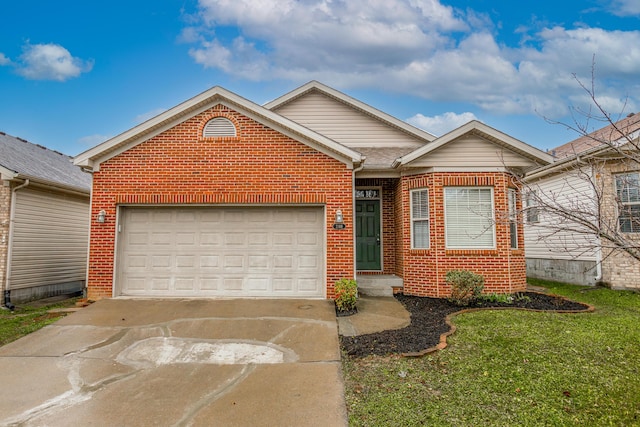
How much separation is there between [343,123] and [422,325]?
7.42 meters

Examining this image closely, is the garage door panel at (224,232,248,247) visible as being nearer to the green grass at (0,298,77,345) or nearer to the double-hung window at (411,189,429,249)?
the green grass at (0,298,77,345)

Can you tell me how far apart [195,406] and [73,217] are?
10.8 m

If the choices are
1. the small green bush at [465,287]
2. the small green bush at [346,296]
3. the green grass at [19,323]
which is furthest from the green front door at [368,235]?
the green grass at [19,323]

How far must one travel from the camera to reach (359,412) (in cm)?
363

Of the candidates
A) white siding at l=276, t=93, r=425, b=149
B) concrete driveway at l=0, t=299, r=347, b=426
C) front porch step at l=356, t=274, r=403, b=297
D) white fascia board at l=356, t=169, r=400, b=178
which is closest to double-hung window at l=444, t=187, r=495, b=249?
white fascia board at l=356, t=169, r=400, b=178

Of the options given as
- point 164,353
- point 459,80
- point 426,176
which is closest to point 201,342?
point 164,353

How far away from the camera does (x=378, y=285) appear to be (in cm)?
957

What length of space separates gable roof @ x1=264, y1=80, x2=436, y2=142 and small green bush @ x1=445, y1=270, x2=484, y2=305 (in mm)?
4972

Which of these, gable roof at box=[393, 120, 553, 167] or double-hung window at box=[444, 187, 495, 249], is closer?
gable roof at box=[393, 120, 553, 167]

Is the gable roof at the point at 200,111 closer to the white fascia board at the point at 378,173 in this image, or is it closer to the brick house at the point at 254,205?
the brick house at the point at 254,205

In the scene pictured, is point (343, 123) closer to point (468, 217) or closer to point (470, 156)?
point (470, 156)

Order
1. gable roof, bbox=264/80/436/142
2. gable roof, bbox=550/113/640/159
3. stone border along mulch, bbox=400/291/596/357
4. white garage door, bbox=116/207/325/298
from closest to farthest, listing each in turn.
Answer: gable roof, bbox=550/113/640/159 < stone border along mulch, bbox=400/291/596/357 < white garage door, bbox=116/207/325/298 < gable roof, bbox=264/80/436/142

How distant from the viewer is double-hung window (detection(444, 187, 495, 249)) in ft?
29.7

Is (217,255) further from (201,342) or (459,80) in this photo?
(459,80)
